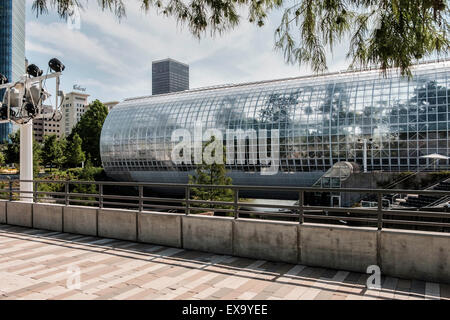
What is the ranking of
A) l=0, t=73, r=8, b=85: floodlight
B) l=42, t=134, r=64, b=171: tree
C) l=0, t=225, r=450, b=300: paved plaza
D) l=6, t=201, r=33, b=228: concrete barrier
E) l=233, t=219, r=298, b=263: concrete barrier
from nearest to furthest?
l=0, t=225, r=450, b=300: paved plaza < l=233, t=219, r=298, b=263: concrete barrier < l=0, t=73, r=8, b=85: floodlight < l=6, t=201, r=33, b=228: concrete barrier < l=42, t=134, r=64, b=171: tree

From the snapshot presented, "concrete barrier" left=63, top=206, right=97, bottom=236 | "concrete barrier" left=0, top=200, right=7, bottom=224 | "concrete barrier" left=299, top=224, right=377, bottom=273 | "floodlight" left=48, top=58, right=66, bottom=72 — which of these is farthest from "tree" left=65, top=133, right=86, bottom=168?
"concrete barrier" left=299, top=224, right=377, bottom=273

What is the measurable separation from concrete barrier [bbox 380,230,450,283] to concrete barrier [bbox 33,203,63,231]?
8.99 m

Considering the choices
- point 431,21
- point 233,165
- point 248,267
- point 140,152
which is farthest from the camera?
point 140,152

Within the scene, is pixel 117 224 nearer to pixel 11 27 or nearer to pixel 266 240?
pixel 266 240

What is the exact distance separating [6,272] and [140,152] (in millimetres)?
44447

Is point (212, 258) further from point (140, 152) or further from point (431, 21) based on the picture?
point (140, 152)

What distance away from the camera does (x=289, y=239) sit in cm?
709

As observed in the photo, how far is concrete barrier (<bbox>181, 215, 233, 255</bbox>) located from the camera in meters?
7.78

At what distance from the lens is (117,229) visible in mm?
9469

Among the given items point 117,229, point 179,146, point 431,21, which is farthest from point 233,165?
point 431,21

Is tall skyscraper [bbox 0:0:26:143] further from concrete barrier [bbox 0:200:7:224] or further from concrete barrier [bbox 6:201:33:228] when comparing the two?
concrete barrier [bbox 0:200:7:224]

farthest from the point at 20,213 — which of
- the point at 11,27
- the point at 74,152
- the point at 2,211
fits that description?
the point at 74,152

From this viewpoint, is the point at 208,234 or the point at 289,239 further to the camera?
the point at 208,234

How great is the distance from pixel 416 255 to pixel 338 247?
1.29m
